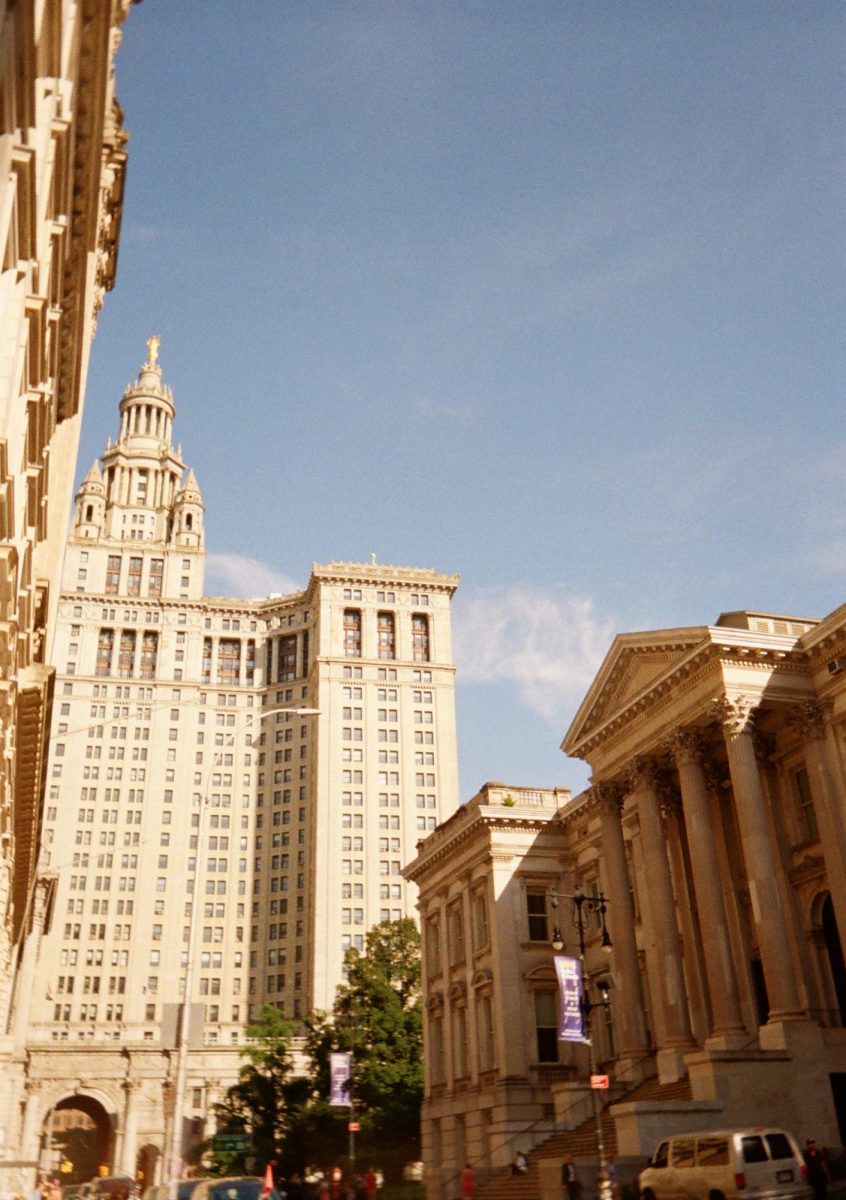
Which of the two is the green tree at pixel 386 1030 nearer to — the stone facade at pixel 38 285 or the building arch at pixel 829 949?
the building arch at pixel 829 949

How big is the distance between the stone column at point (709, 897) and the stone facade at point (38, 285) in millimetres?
21555

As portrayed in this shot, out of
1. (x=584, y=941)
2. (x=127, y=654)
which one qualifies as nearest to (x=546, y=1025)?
(x=584, y=941)

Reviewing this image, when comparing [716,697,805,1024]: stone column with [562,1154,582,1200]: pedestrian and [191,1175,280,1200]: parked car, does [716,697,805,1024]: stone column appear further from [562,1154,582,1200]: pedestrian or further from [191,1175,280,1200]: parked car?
[191,1175,280,1200]: parked car

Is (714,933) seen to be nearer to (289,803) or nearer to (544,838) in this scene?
(544,838)

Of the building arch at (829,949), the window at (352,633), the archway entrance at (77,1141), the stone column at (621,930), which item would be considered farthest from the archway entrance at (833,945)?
the window at (352,633)

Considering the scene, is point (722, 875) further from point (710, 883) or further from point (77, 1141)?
point (77, 1141)

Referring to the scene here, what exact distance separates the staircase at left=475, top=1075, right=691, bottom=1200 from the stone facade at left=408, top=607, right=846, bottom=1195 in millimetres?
873

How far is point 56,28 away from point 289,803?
4809 inches

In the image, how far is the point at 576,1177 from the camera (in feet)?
104

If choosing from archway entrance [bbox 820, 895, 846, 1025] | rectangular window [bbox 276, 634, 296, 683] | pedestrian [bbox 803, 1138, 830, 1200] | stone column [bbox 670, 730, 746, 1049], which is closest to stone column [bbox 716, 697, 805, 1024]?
stone column [bbox 670, 730, 746, 1049]

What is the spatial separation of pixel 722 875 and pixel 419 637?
100 meters

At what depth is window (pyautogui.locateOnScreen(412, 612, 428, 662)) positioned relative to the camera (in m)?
137

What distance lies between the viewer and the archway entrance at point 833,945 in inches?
1363

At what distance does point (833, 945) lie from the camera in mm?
35125
